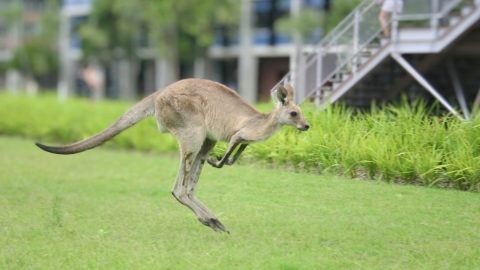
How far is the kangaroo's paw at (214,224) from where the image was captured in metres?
7.82

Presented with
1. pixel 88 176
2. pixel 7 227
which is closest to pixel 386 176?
pixel 7 227

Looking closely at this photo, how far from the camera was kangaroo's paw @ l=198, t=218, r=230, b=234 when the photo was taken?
25.6 feet

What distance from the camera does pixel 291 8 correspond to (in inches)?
Answer: 1421

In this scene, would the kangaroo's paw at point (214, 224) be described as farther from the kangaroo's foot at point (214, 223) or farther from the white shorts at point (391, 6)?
the white shorts at point (391, 6)

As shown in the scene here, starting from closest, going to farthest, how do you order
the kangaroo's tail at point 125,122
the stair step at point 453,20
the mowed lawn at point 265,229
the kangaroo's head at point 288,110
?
the mowed lawn at point 265,229 < the kangaroo's head at point 288,110 < the kangaroo's tail at point 125,122 < the stair step at point 453,20

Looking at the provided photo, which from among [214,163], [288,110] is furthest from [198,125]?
[288,110]

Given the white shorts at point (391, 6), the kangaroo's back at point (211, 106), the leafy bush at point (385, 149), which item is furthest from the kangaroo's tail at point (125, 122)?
the white shorts at point (391, 6)

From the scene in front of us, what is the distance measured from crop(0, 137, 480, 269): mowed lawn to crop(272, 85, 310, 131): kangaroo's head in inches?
32.2

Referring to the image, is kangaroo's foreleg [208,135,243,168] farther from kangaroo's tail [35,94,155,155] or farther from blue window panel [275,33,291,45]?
blue window panel [275,33,291,45]

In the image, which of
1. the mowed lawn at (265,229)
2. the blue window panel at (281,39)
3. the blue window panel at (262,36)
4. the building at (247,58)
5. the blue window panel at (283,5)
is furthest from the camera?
the blue window panel at (262,36)

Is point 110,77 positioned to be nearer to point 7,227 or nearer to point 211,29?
point 211,29

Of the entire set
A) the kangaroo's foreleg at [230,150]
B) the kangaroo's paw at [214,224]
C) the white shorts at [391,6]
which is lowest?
the kangaroo's paw at [214,224]

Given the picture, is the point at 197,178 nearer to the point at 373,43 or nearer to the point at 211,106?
the point at 211,106

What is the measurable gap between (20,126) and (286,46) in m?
17.4
